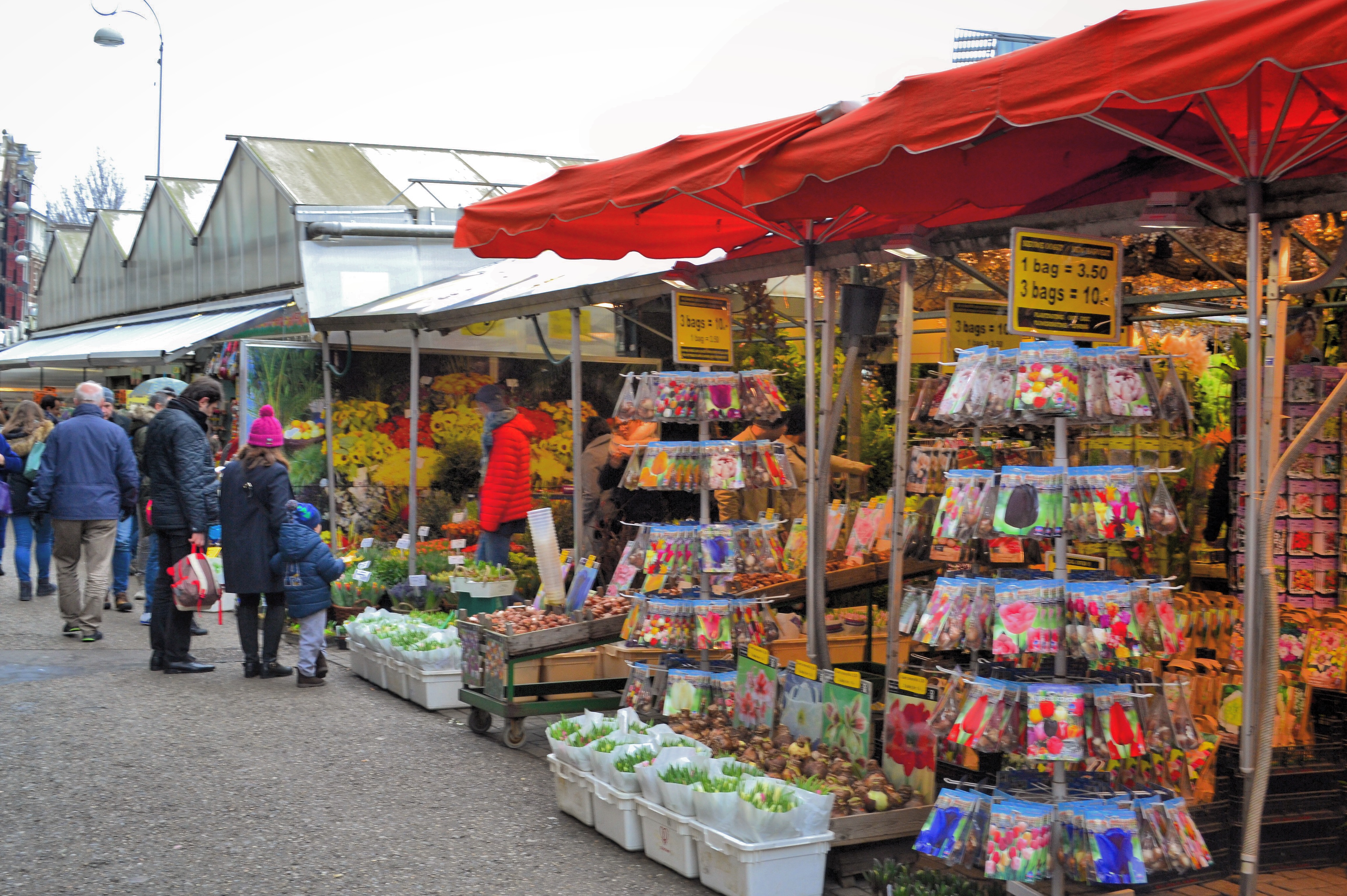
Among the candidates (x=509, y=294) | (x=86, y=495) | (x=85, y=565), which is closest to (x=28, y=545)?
(x=85, y=565)

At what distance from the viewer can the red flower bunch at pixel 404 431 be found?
1164 centimetres

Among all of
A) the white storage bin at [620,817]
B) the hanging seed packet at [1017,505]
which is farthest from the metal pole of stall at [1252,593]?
the white storage bin at [620,817]

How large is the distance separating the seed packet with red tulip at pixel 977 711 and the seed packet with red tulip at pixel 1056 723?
12 centimetres

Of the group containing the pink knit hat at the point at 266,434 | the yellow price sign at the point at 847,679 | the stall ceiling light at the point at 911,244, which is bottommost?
the yellow price sign at the point at 847,679

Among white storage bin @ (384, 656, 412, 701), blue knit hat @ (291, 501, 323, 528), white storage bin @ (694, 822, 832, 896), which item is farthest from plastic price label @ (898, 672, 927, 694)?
blue knit hat @ (291, 501, 323, 528)

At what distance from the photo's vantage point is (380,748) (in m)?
6.52

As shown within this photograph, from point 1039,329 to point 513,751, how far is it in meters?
3.88

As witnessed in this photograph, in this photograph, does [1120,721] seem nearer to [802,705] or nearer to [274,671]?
[802,705]

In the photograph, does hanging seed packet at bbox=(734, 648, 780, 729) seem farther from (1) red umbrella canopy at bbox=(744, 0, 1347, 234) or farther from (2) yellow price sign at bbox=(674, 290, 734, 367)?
(1) red umbrella canopy at bbox=(744, 0, 1347, 234)

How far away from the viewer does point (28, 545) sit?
11539 mm

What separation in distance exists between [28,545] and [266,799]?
738 centimetres

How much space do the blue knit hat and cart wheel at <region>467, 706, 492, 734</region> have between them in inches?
76.0

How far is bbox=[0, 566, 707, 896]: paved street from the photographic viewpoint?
15.1ft

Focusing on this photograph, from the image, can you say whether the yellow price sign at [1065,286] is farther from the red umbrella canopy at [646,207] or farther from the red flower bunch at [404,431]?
the red flower bunch at [404,431]
